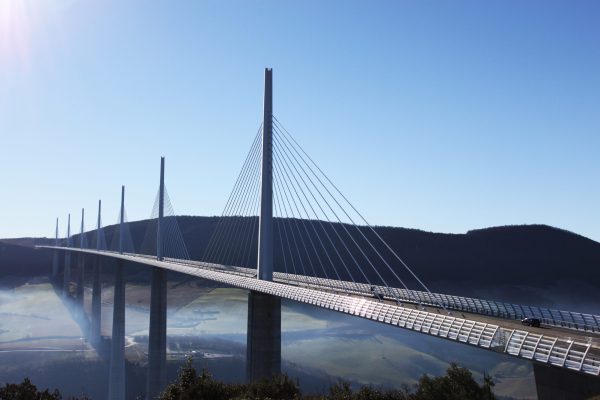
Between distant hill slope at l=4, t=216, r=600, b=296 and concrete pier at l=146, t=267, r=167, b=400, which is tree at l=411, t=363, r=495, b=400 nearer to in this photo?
concrete pier at l=146, t=267, r=167, b=400

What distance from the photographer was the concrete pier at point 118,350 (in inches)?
2758

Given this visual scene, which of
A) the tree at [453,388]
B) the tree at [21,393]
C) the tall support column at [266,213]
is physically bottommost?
the tree at [453,388]

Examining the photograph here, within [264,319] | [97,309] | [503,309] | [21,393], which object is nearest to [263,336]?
[264,319]

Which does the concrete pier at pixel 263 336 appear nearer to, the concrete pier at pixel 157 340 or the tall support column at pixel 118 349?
the concrete pier at pixel 157 340

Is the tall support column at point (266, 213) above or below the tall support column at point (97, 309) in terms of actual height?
above

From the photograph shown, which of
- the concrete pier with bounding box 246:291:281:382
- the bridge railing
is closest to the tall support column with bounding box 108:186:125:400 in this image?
the concrete pier with bounding box 246:291:281:382

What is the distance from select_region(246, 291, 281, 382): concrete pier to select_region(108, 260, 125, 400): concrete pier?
1774 inches

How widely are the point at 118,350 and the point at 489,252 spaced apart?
137m

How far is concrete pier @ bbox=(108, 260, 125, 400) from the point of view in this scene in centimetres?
7006

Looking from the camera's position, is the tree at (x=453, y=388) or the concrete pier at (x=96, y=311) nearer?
the tree at (x=453, y=388)

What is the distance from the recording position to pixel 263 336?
3162cm

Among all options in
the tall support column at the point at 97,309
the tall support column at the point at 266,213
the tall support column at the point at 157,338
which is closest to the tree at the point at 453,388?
the tall support column at the point at 266,213

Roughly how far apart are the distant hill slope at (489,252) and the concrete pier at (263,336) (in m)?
127

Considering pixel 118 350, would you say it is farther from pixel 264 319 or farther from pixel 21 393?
pixel 21 393
